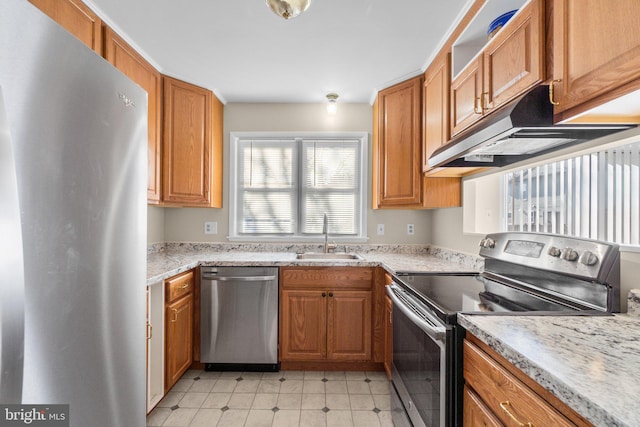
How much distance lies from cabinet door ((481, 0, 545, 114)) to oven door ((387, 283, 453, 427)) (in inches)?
38.0

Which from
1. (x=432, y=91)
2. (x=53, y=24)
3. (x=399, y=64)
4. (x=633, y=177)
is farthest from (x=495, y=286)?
(x=53, y=24)

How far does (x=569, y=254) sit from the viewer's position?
119 cm

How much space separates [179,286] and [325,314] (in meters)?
1.05

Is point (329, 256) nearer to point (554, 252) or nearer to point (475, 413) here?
point (554, 252)

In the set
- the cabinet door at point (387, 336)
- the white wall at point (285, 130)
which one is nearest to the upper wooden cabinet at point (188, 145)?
the white wall at point (285, 130)

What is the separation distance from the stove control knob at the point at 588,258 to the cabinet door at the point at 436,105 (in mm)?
1027

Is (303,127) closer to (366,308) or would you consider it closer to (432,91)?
(432,91)

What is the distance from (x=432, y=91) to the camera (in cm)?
219

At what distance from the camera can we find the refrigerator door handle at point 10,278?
0.57 meters

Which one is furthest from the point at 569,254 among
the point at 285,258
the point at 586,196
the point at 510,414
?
the point at 285,258

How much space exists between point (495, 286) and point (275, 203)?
2050mm

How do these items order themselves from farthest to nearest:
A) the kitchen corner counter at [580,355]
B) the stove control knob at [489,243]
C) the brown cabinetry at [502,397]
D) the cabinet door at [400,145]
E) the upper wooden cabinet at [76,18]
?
the cabinet door at [400,145], the stove control knob at [489,243], the upper wooden cabinet at [76,18], the brown cabinetry at [502,397], the kitchen corner counter at [580,355]

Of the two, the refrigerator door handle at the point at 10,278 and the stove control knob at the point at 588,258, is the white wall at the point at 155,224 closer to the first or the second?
the refrigerator door handle at the point at 10,278

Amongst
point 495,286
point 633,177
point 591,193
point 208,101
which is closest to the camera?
point 633,177
